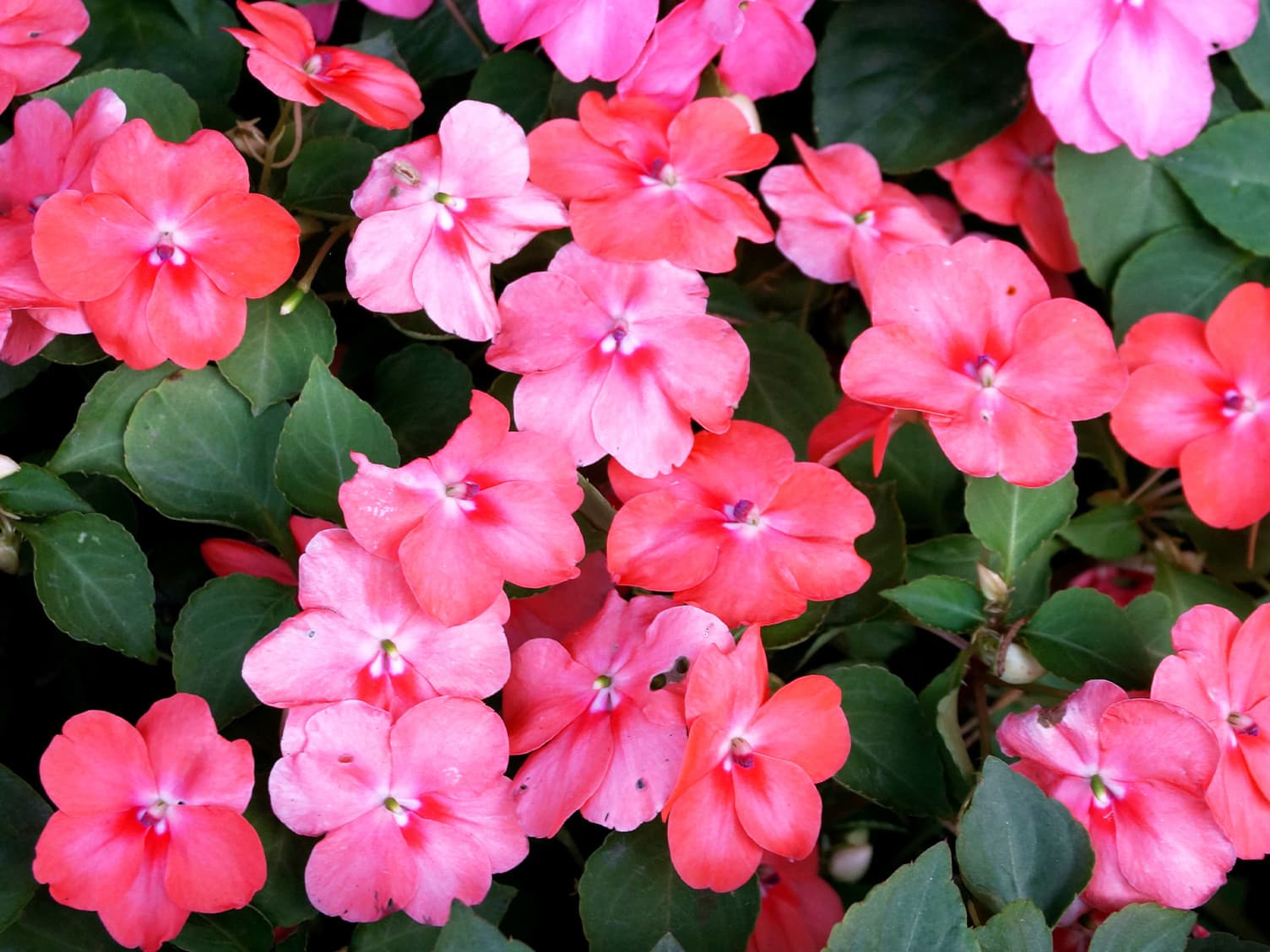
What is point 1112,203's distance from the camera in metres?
0.83

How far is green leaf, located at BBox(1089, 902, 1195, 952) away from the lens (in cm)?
55

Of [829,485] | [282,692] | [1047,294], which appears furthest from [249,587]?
[1047,294]

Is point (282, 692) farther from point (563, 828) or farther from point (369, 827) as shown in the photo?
point (563, 828)

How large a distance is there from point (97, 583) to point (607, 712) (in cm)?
29

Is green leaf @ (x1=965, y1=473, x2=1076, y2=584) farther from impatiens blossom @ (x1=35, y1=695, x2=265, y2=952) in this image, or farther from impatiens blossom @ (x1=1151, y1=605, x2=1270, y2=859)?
impatiens blossom @ (x1=35, y1=695, x2=265, y2=952)

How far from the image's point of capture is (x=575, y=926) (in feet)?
2.42

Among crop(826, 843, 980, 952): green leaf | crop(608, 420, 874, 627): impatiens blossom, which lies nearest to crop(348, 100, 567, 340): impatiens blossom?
crop(608, 420, 874, 627): impatiens blossom

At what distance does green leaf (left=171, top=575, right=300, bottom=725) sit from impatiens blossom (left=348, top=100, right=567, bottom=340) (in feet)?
0.59

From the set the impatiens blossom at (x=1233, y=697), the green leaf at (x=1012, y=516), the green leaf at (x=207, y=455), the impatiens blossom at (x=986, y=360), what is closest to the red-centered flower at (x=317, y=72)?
the green leaf at (x=207, y=455)

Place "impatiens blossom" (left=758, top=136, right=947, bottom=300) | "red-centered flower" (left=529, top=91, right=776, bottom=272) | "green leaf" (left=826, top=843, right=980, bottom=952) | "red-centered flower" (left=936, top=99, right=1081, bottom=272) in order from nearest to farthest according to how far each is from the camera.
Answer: "green leaf" (left=826, top=843, right=980, bottom=952)
"red-centered flower" (left=529, top=91, right=776, bottom=272)
"impatiens blossom" (left=758, top=136, right=947, bottom=300)
"red-centered flower" (left=936, top=99, right=1081, bottom=272)

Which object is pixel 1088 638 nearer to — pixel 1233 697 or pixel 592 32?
pixel 1233 697

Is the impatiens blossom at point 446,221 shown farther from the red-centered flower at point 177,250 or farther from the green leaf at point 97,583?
the green leaf at point 97,583

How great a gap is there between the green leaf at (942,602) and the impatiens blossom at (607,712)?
0.43ft

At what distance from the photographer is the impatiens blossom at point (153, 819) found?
0.54 m
